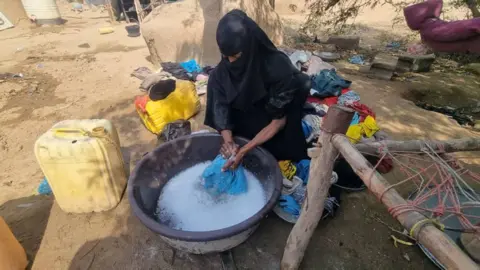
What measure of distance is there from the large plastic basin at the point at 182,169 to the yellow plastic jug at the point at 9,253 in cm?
84

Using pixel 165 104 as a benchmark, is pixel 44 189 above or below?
below

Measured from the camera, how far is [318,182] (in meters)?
1.55

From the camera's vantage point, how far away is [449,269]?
852 mm

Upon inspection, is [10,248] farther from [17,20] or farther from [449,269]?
[17,20]

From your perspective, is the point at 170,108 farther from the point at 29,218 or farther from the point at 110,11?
the point at 110,11

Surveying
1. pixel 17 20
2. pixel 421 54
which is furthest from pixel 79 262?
pixel 17 20

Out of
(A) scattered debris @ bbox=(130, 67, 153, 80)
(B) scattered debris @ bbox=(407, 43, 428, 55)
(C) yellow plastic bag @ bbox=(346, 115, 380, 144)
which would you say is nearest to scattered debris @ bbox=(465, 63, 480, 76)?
(B) scattered debris @ bbox=(407, 43, 428, 55)

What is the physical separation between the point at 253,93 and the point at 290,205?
964 millimetres

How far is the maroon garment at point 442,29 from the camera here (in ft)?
7.91

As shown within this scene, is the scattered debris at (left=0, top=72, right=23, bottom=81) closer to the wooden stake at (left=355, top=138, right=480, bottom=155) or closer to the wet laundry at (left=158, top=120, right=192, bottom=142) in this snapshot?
the wet laundry at (left=158, top=120, right=192, bottom=142)

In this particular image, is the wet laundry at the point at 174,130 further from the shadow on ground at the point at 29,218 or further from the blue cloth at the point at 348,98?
the blue cloth at the point at 348,98

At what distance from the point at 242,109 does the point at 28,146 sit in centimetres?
289

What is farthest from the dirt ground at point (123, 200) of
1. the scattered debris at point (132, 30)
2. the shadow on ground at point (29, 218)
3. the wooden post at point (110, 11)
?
the wooden post at point (110, 11)

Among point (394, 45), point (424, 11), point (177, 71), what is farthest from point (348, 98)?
point (394, 45)
